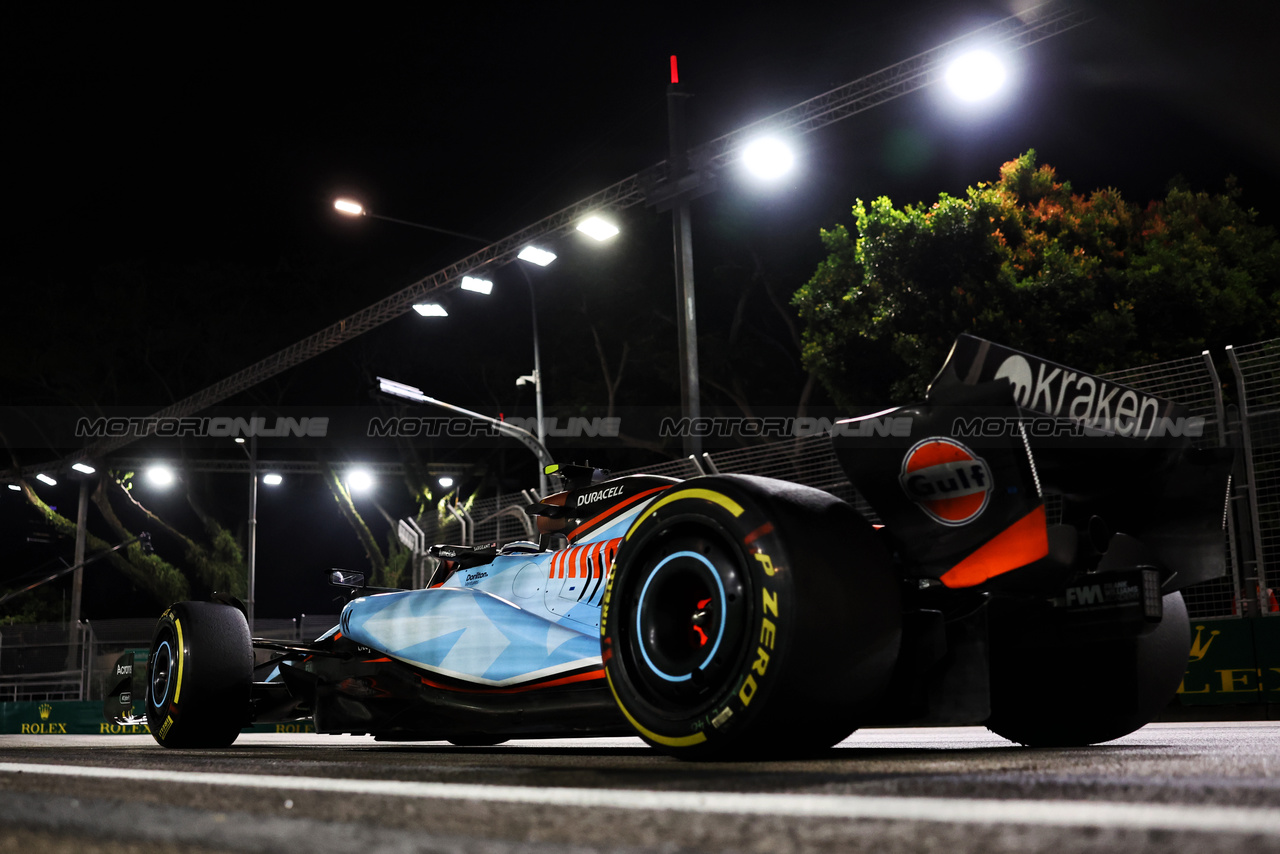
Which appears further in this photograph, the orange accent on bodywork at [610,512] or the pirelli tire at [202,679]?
the pirelli tire at [202,679]

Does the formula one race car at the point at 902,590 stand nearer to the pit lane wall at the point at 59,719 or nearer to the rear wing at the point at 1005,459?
the rear wing at the point at 1005,459

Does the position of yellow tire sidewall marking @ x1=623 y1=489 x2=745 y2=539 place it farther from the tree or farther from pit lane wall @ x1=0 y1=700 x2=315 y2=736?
the tree

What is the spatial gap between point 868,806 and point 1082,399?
6.66 feet

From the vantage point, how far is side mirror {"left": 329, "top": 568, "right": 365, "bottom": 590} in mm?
6105

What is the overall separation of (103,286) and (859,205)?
22.4m

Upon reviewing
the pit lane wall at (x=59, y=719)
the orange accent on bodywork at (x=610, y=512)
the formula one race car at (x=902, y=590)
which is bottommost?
the pit lane wall at (x=59, y=719)

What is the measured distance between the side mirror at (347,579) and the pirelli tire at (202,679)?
23.9 inches

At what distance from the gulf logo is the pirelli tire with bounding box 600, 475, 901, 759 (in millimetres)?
190

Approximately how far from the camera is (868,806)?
6.40ft

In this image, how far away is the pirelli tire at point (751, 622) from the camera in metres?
3.06

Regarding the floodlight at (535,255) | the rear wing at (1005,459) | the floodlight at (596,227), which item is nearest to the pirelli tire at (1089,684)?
the rear wing at (1005,459)

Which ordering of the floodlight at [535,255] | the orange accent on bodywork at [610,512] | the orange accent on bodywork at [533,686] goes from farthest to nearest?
the floodlight at [535,255]
the orange accent on bodywork at [610,512]
the orange accent on bodywork at [533,686]

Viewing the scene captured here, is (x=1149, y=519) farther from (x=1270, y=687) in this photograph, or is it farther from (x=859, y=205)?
(x=859, y=205)

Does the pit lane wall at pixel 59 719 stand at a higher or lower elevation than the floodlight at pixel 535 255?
lower
